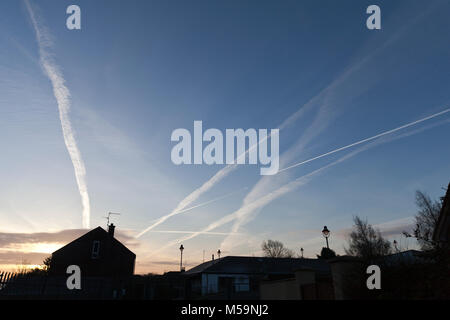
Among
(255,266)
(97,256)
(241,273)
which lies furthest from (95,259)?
(255,266)

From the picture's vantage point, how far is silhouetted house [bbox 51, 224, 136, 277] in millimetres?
37031

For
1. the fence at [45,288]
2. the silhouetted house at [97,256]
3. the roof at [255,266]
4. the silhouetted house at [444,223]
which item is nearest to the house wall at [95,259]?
the silhouetted house at [97,256]

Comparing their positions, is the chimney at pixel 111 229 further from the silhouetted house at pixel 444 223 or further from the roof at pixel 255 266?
the silhouetted house at pixel 444 223

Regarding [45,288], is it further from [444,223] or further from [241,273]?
[444,223]

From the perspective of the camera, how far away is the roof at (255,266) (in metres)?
40.9

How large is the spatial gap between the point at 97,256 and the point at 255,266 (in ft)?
72.0

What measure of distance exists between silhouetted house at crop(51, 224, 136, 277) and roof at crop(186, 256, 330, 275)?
9.79 meters

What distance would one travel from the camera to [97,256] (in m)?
38.0

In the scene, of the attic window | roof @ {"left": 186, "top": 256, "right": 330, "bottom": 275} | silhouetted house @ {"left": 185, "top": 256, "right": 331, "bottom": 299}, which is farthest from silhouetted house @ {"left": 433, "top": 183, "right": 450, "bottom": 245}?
the attic window

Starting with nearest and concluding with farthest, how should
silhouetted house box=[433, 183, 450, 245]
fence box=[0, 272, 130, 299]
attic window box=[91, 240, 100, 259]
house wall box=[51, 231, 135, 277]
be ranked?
silhouetted house box=[433, 183, 450, 245] < fence box=[0, 272, 130, 299] < house wall box=[51, 231, 135, 277] < attic window box=[91, 240, 100, 259]

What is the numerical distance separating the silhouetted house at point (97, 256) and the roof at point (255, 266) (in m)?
9.79

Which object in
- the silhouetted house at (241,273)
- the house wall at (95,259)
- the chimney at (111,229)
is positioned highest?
the chimney at (111,229)

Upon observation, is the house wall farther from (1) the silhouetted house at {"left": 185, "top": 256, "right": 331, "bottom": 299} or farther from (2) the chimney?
(1) the silhouetted house at {"left": 185, "top": 256, "right": 331, "bottom": 299}

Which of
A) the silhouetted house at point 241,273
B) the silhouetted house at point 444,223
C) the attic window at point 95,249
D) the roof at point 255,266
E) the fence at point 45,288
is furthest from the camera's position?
the roof at point 255,266
